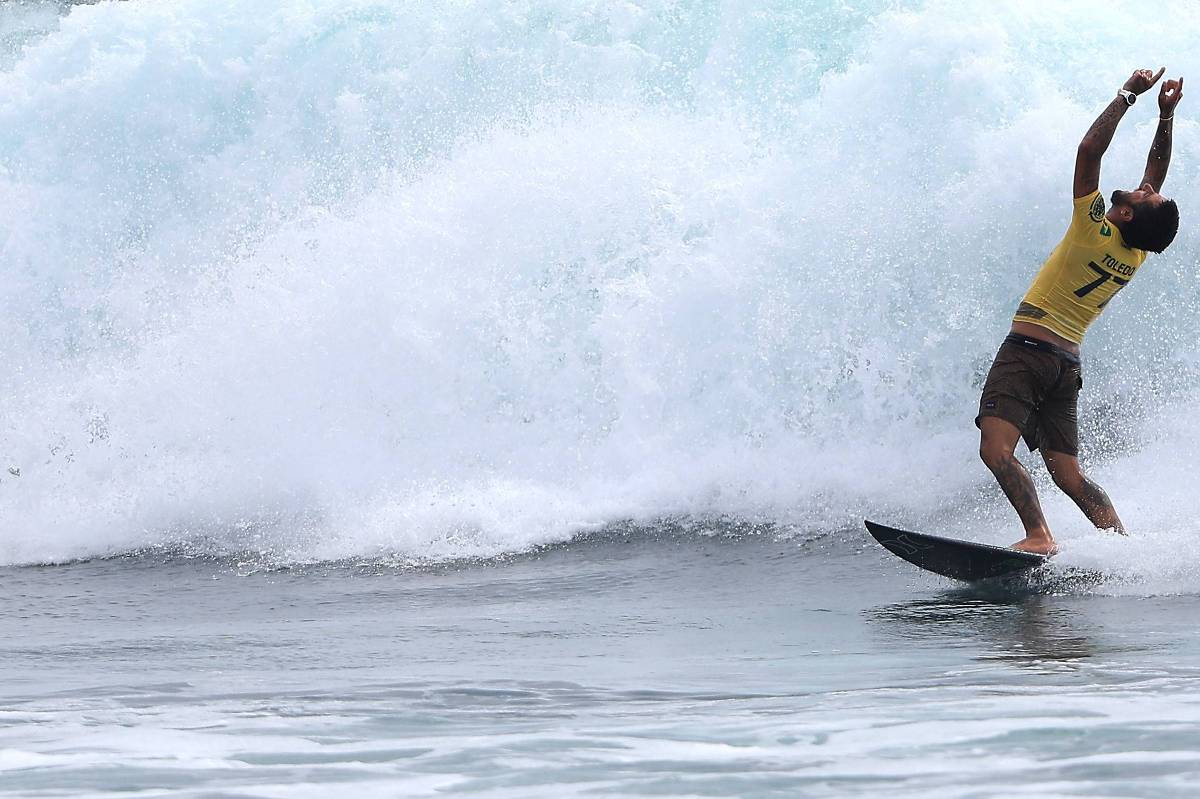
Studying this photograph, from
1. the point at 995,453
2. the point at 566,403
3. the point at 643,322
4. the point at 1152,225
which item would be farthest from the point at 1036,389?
the point at 566,403

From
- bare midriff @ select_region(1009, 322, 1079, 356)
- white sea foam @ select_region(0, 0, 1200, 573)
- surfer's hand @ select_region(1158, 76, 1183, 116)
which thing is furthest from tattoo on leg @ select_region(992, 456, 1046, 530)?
surfer's hand @ select_region(1158, 76, 1183, 116)

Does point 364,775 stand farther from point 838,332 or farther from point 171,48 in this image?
point 171,48

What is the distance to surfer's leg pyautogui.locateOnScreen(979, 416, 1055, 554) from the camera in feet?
20.5

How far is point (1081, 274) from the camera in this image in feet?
21.2

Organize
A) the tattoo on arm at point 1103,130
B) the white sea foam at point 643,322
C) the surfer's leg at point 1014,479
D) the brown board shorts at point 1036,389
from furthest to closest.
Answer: the white sea foam at point 643,322, the brown board shorts at point 1036,389, the surfer's leg at point 1014,479, the tattoo on arm at point 1103,130

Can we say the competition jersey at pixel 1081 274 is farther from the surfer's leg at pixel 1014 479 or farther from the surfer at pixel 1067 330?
the surfer's leg at pixel 1014 479

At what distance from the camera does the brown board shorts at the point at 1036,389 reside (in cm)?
649

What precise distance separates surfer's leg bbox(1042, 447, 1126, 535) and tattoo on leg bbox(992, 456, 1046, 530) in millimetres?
287

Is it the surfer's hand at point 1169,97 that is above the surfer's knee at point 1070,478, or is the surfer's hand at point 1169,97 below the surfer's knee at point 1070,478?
above

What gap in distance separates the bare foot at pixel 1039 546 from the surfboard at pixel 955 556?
0.08 metres

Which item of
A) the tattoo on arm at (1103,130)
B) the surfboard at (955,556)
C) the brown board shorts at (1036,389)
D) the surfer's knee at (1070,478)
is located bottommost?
the surfboard at (955,556)

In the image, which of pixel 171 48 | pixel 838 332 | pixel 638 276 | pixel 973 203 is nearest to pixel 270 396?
pixel 638 276

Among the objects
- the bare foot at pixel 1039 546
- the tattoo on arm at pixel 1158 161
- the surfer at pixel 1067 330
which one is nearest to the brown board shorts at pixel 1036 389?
the surfer at pixel 1067 330

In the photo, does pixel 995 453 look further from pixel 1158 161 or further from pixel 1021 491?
pixel 1158 161
